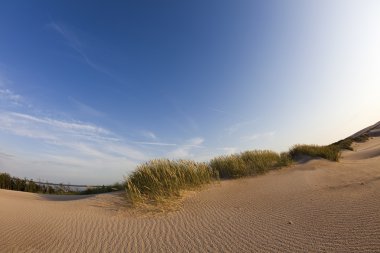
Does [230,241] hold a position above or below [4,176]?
below

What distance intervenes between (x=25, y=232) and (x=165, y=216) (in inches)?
91.7

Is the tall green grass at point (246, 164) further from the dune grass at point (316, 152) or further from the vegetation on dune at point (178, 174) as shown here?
the dune grass at point (316, 152)

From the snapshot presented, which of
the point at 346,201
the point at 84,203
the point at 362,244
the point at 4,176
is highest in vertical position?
the point at 4,176

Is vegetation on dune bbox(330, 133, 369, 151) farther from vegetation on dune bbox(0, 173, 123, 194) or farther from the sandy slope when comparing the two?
vegetation on dune bbox(0, 173, 123, 194)

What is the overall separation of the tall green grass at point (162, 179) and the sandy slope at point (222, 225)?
0.63 m

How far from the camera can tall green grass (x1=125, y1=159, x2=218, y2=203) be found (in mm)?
6287

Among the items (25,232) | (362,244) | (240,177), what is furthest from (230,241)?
(240,177)

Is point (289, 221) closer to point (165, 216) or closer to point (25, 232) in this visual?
point (165, 216)

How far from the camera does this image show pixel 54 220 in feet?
16.3

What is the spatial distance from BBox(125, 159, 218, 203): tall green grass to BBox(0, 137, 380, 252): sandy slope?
2.05 feet

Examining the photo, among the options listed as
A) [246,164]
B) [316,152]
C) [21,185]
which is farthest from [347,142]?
[21,185]

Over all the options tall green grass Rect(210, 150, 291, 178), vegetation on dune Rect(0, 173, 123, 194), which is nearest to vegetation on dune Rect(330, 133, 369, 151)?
tall green grass Rect(210, 150, 291, 178)

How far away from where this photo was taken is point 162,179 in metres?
7.27

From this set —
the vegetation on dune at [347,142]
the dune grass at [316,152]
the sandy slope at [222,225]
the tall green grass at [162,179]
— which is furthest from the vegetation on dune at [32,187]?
the vegetation on dune at [347,142]
